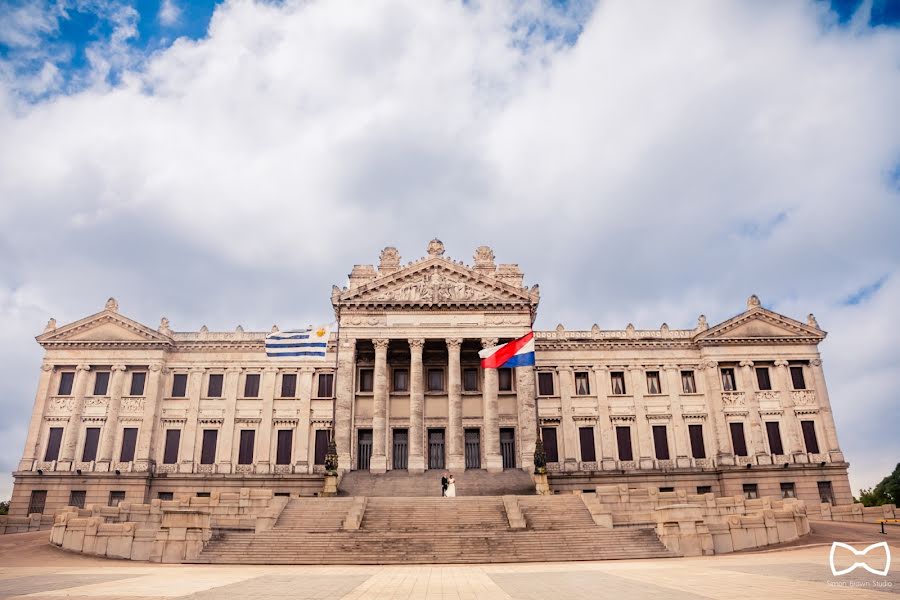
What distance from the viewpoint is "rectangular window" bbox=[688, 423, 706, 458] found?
5034 centimetres

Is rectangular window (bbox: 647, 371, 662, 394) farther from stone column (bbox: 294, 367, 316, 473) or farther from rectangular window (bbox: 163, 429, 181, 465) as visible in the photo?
rectangular window (bbox: 163, 429, 181, 465)

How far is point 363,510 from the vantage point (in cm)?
Answer: 3091

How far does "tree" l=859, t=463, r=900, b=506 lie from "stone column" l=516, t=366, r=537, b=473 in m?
46.7

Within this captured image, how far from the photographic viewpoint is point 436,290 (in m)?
47.2

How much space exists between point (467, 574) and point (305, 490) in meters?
31.1

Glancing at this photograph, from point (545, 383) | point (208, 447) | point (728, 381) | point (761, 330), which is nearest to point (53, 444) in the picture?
point (208, 447)

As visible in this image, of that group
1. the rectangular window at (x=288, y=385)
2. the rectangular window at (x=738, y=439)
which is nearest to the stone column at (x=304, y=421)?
the rectangular window at (x=288, y=385)

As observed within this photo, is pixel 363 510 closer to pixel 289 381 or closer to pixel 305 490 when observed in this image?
pixel 305 490

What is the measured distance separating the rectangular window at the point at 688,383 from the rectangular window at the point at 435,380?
19.8 metres

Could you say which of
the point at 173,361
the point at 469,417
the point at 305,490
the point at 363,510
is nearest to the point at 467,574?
the point at 363,510

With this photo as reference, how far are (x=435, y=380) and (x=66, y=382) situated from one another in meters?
29.4

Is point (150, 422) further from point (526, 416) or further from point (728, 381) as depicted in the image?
point (728, 381)

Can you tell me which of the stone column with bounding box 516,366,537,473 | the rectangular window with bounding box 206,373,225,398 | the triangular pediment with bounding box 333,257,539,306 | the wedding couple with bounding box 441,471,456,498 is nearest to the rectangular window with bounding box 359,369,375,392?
the triangular pediment with bounding box 333,257,539,306

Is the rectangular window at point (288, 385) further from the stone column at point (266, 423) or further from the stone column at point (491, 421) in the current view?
the stone column at point (491, 421)
